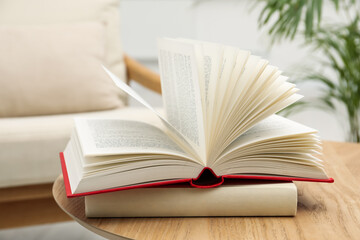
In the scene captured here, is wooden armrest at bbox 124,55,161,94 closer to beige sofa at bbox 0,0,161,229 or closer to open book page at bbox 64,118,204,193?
beige sofa at bbox 0,0,161,229

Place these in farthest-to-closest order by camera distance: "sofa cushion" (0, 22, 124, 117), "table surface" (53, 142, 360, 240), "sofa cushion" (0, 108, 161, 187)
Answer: "sofa cushion" (0, 22, 124, 117) < "sofa cushion" (0, 108, 161, 187) < "table surface" (53, 142, 360, 240)

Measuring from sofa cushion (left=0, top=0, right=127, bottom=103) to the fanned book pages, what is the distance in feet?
3.60

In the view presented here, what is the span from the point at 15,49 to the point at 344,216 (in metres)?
1.25

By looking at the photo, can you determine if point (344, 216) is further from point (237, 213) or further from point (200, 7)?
point (200, 7)

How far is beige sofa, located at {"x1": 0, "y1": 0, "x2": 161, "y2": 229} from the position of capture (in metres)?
1.19

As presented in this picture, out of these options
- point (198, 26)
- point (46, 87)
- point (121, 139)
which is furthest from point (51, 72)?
point (198, 26)

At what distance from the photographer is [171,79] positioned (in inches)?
25.9

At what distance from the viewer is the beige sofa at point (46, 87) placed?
3.90 ft

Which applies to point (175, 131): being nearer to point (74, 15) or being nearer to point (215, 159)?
point (215, 159)

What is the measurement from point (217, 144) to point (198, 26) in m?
2.11

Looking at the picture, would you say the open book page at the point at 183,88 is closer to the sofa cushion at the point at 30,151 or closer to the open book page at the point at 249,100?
the open book page at the point at 249,100

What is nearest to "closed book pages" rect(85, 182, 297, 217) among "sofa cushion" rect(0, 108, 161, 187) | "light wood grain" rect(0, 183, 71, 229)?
"sofa cushion" rect(0, 108, 161, 187)

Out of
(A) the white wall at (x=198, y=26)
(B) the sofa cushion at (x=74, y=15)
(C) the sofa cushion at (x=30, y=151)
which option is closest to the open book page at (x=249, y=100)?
(C) the sofa cushion at (x=30, y=151)

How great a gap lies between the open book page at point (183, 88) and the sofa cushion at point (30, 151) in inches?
18.5
